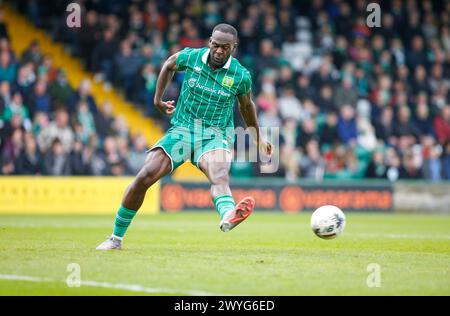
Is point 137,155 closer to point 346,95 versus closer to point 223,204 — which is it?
point 346,95

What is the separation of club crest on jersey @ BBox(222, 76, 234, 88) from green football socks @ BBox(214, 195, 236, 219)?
1.37m

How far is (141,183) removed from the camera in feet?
35.2

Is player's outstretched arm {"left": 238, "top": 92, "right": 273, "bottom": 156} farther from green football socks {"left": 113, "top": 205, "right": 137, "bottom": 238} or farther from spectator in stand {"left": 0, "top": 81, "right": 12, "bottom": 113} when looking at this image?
spectator in stand {"left": 0, "top": 81, "right": 12, "bottom": 113}

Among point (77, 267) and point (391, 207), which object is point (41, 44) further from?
point (77, 267)

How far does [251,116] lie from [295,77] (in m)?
15.0

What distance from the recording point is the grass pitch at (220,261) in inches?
312

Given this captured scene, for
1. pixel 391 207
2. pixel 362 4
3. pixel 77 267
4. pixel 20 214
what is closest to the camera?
pixel 77 267

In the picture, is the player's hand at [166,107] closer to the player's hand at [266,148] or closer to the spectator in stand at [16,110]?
the player's hand at [266,148]

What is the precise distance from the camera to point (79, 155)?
71.8ft

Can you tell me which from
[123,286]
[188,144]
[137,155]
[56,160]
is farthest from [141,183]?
[137,155]

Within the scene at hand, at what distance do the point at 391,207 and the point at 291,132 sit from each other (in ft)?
10.8

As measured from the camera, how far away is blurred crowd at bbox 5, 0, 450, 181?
22703 millimetres

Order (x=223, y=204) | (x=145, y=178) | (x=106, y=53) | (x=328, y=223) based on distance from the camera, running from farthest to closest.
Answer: (x=106, y=53) < (x=328, y=223) < (x=145, y=178) < (x=223, y=204)

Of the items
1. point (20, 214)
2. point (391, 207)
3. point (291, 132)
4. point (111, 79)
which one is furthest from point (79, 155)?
point (391, 207)
